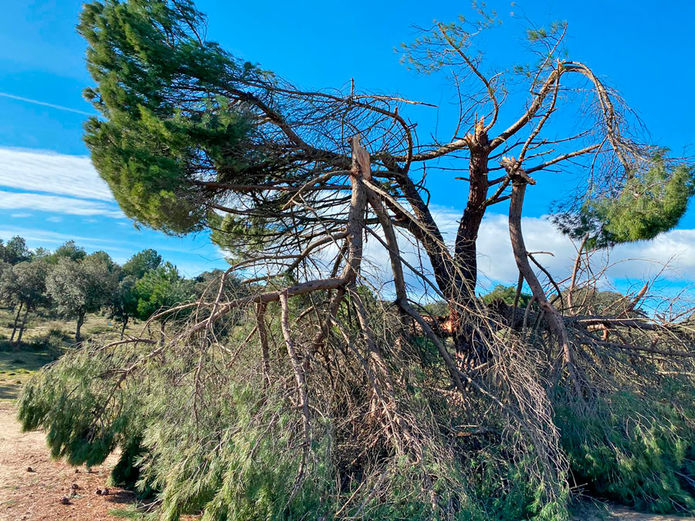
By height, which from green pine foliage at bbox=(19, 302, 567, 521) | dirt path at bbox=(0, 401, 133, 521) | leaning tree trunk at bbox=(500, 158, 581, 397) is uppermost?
leaning tree trunk at bbox=(500, 158, 581, 397)

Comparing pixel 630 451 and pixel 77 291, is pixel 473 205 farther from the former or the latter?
pixel 77 291

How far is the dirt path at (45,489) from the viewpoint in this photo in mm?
5082

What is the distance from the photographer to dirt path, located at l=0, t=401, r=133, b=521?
200 inches

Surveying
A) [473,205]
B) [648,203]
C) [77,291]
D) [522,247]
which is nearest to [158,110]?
[473,205]

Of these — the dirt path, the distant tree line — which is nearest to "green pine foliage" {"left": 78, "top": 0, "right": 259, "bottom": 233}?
the dirt path

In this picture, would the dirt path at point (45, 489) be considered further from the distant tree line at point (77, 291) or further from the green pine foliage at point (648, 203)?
the distant tree line at point (77, 291)

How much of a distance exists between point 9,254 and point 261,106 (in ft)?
147

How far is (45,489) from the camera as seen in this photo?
5.78 metres

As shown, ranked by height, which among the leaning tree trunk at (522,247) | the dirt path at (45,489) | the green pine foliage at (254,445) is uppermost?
the leaning tree trunk at (522,247)

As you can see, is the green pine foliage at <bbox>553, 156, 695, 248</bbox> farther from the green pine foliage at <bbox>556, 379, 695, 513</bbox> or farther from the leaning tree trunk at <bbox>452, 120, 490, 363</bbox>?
the green pine foliage at <bbox>556, 379, 695, 513</bbox>

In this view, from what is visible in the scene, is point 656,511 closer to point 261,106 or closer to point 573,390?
point 573,390

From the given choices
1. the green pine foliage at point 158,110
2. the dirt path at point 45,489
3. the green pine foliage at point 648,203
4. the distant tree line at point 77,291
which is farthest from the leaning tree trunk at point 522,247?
the distant tree line at point 77,291

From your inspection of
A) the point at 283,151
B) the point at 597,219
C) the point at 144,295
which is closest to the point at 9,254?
the point at 144,295

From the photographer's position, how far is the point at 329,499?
12.9ft
